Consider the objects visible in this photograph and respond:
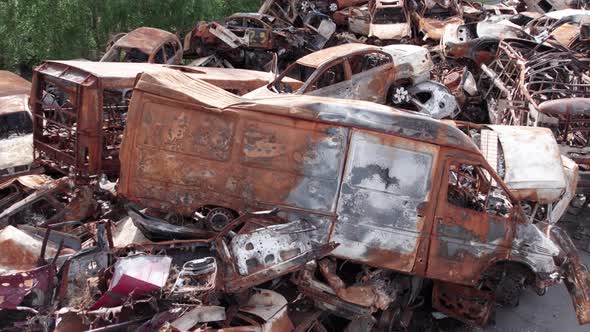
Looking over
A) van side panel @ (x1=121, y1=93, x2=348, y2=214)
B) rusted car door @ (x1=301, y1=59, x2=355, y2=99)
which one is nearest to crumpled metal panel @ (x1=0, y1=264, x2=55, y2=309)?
van side panel @ (x1=121, y1=93, x2=348, y2=214)

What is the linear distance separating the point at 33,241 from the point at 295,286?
2.94m

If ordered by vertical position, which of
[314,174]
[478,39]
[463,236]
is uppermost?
[478,39]

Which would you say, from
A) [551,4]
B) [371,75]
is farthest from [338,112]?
[551,4]

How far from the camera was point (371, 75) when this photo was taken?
34.3 feet

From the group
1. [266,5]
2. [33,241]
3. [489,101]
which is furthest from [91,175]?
[266,5]

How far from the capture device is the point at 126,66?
9367mm

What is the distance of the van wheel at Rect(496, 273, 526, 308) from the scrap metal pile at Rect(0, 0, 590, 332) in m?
0.02

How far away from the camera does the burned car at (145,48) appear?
39.4 feet

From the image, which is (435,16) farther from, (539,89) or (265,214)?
(265,214)

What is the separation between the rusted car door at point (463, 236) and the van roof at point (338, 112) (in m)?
0.33

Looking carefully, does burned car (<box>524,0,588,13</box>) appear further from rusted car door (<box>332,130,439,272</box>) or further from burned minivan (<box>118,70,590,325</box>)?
rusted car door (<box>332,130,439,272</box>)

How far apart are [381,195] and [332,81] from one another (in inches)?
162

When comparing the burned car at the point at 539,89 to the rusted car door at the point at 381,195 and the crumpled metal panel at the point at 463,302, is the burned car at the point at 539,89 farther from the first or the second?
the rusted car door at the point at 381,195

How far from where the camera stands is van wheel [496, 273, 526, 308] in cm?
685
